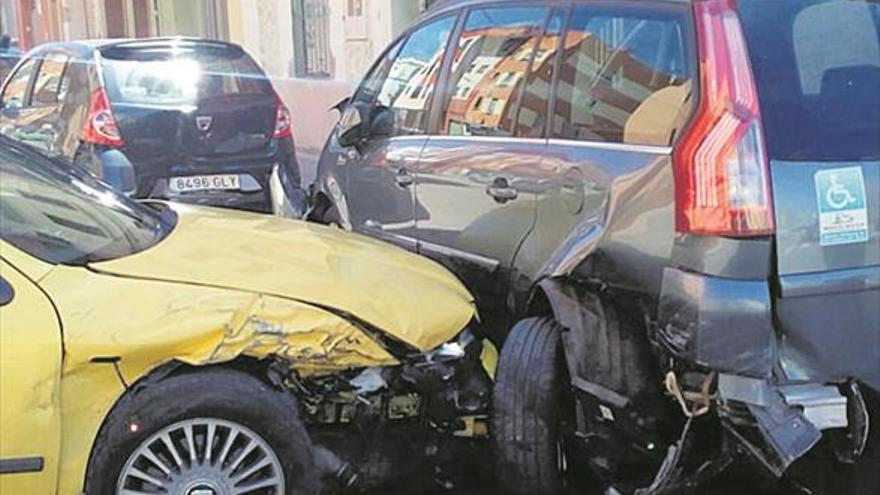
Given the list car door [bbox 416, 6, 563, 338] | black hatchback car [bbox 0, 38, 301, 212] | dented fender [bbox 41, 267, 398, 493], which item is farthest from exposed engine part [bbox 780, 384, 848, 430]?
black hatchback car [bbox 0, 38, 301, 212]

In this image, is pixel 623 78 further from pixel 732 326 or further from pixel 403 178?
pixel 403 178

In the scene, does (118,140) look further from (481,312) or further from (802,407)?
(802,407)

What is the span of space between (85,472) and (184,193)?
477 cm

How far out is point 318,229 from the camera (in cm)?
450

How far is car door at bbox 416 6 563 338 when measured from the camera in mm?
4250

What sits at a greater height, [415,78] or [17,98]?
[415,78]

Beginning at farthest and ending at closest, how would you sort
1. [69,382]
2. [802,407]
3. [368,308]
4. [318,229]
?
1. [318,229]
2. [368,308]
3. [69,382]
4. [802,407]

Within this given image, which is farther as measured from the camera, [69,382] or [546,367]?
[546,367]

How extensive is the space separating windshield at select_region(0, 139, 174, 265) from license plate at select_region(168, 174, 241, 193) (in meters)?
3.56

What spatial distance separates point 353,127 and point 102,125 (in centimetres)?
274

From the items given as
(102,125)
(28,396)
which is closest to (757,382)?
(28,396)

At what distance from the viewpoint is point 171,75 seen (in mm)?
7953

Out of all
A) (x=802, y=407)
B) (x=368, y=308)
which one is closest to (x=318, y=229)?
(x=368, y=308)

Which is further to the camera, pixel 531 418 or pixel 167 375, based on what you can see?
pixel 531 418
